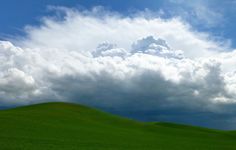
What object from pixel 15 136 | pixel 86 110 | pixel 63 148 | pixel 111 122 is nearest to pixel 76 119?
pixel 111 122

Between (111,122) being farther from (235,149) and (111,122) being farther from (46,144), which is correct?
(46,144)

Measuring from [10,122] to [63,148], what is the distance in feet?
65.9

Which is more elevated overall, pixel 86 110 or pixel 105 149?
pixel 86 110

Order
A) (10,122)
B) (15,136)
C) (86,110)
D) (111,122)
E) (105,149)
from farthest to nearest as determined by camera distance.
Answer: (86,110) → (111,122) → (10,122) → (15,136) → (105,149)

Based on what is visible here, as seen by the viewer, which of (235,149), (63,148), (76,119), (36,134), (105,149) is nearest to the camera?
(63,148)

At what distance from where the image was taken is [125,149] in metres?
37.1

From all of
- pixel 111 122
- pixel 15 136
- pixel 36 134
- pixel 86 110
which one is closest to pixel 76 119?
pixel 111 122

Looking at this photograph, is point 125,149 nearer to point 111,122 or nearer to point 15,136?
point 15,136

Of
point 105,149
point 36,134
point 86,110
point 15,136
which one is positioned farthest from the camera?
point 86,110

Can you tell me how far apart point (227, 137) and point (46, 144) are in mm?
45103

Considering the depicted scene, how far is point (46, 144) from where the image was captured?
34562mm

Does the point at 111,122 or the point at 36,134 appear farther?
the point at 111,122

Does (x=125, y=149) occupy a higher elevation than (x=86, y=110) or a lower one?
lower

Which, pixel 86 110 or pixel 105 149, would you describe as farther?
pixel 86 110
